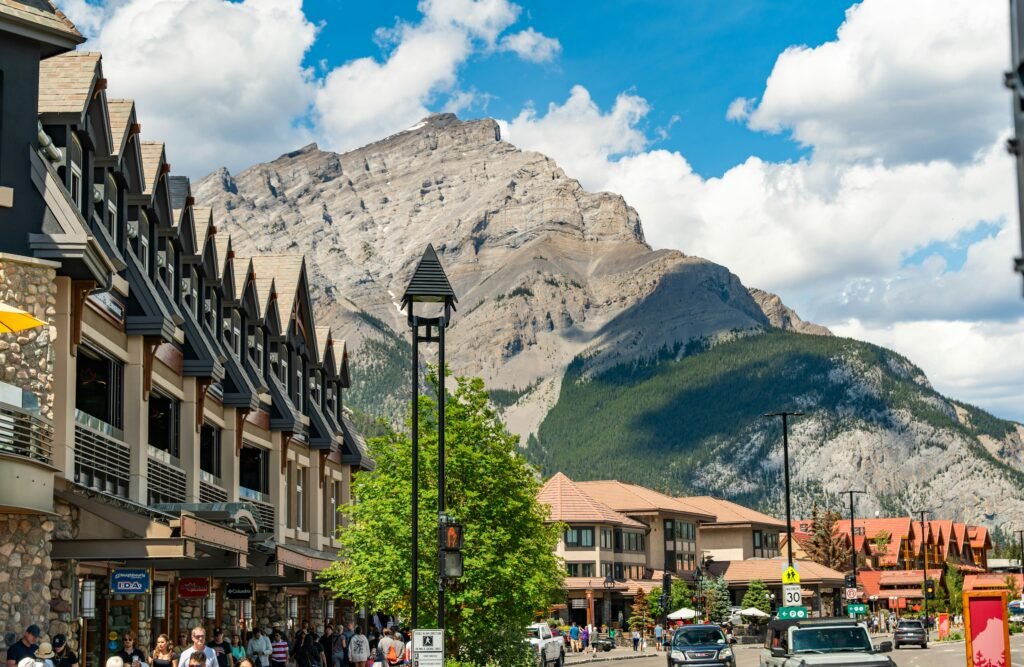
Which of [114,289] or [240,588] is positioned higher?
[114,289]

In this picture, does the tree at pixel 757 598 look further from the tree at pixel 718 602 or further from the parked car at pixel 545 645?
the parked car at pixel 545 645

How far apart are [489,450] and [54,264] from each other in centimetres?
1414

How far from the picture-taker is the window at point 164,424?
1434 inches

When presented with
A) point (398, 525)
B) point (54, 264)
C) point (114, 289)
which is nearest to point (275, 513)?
point (398, 525)

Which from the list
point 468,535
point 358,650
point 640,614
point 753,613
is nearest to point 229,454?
point 358,650

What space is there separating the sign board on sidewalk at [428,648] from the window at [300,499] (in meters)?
25.6

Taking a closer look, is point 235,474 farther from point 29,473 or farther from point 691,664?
point 29,473

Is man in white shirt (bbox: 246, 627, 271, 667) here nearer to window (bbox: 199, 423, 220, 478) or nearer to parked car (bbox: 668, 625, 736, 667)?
window (bbox: 199, 423, 220, 478)

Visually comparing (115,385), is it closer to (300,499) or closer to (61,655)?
(61,655)

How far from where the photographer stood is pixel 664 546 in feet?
407

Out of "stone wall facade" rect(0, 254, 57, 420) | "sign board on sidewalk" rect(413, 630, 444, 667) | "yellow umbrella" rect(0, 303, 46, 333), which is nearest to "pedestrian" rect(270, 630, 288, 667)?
"sign board on sidewalk" rect(413, 630, 444, 667)

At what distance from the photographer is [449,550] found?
2842 cm

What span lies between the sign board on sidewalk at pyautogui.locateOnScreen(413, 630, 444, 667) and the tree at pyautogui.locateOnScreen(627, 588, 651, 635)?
264ft

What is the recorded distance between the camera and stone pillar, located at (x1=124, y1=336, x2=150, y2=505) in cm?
3173
